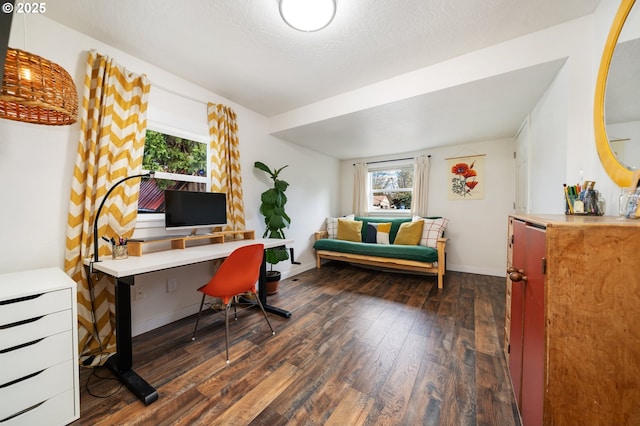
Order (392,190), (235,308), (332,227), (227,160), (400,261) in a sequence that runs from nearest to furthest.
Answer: (235,308), (227,160), (400,261), (332,227), (392,190)

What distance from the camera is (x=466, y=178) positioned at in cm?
387

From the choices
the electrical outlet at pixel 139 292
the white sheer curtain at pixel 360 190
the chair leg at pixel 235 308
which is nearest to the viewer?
the electrical outlet at pixel 139 292

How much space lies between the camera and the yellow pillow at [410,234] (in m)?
3.71

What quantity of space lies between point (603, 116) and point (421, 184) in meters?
2.92

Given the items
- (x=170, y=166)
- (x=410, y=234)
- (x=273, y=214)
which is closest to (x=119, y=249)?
(x=170, y=166)

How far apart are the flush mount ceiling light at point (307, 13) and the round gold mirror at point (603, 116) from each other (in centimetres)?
147

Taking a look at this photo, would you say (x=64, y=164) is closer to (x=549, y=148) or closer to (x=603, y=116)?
(x=603, y=116)

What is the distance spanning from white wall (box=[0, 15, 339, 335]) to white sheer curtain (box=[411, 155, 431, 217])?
103 inches

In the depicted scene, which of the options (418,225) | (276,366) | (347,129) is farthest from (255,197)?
(418,225)

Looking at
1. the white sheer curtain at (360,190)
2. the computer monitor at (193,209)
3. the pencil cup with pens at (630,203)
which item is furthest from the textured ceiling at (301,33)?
the white sheer curtain at (360,190)

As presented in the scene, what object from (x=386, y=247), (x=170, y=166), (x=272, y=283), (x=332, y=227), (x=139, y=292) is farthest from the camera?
(x=332, y=227)

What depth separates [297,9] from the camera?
4.65 ft

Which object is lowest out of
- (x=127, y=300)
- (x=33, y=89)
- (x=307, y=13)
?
(x=127, y=300)

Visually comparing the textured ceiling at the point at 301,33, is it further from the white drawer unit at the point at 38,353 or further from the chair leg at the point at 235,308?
the chair leg at the point at 235,308
